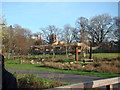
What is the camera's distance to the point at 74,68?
565 inches

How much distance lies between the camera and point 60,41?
33375 millimetres

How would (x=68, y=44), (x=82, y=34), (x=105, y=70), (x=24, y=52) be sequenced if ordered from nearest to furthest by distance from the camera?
(x=105, y=70) < (x=24, y=52) < (x=68, y=44) < (x=82, y=34)

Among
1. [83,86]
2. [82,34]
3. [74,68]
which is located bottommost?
[74,68]

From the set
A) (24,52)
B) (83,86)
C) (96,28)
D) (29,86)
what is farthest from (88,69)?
(96,28)

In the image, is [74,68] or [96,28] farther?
[96,28]

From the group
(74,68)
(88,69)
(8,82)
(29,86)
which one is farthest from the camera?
(74,68)

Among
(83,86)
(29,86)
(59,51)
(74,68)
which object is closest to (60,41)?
(59,51)

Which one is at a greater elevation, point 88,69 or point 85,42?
point 85,42

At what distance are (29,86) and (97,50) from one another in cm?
2964

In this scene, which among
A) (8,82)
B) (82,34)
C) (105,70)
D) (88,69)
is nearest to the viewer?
(8,82)

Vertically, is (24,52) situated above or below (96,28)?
below

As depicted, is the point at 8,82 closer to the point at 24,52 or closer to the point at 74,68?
the point at 74,68

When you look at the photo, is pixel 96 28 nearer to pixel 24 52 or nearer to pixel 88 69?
pixel 24 52

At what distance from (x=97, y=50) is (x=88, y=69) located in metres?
21.3
